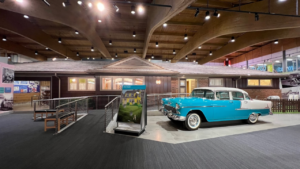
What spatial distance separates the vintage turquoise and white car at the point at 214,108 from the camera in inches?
194

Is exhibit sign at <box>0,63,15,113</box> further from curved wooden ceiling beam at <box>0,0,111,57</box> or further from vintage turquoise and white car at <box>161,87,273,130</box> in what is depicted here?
vintage turquoise and white car at <box>161,87,273,130</box>

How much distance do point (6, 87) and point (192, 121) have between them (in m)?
11.4

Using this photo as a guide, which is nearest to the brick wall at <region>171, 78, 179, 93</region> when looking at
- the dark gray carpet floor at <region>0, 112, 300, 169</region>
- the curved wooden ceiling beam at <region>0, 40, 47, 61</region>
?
the dark gray carpet floor at <region>0, 112, 300, 169</region>

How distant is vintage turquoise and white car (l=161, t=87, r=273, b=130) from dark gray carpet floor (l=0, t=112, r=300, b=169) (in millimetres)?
1036

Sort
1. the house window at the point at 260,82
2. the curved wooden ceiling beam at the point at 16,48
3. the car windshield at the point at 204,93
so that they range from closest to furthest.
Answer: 1. the car windshield at the point at 204,93
2. the curved wooden ceiling beam at the point at 16,48
3. the house window at the point at 260,82

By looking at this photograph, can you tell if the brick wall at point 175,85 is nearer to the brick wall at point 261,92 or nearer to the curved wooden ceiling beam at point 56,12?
the brick wall at point 261,92

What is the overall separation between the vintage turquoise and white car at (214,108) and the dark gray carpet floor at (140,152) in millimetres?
1036

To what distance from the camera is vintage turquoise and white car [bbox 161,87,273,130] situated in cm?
494

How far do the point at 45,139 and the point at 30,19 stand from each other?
1068 cm

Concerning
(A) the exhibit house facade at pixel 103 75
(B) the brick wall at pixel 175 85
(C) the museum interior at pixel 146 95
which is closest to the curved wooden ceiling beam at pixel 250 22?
(C) the museum interior at pixel 146 95

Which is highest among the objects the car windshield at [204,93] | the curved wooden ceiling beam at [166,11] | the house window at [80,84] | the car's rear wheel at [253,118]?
the curved wooden ceiling beam at [166,11]

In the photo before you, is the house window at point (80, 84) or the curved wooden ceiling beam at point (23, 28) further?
the house window at point (80, 84)

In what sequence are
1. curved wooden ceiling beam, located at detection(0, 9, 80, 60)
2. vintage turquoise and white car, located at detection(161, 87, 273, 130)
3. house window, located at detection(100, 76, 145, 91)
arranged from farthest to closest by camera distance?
house window, located at detection(100, 76, 145, 91), curved wooden ceiling beam, located at detection(0, 9, 80, 60), vintage turquoise and white car, located at detection(161, 87, 273, 130)

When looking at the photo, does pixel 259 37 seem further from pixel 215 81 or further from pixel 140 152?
pixel 140 152
